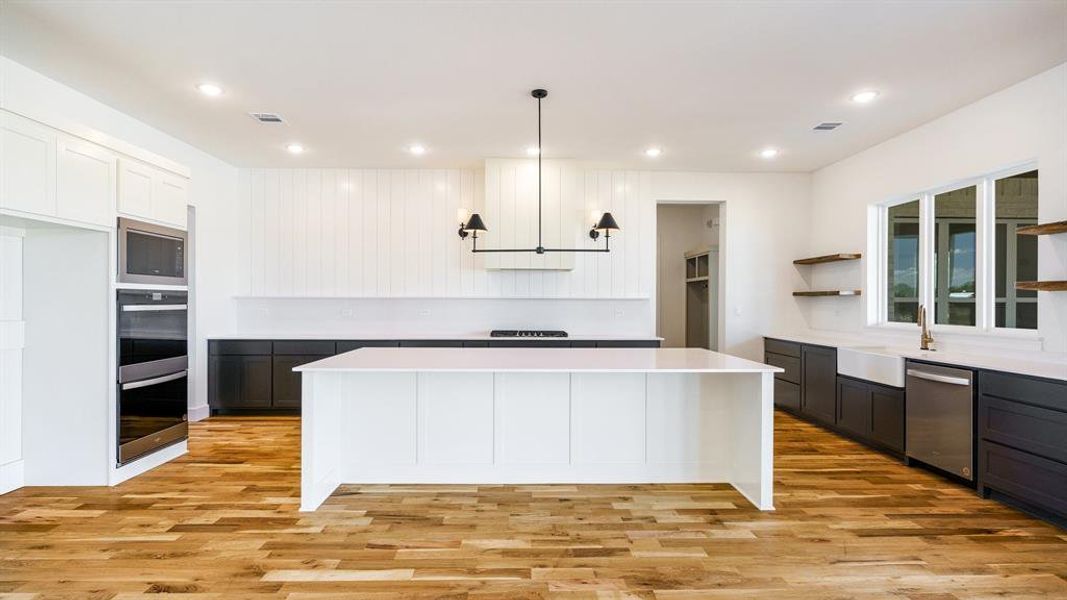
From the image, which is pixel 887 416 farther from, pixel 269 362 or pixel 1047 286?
pixel 269 362

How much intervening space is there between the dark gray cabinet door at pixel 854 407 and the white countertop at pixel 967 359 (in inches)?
13.4

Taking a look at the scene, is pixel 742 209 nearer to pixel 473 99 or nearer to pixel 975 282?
pixel 975 282

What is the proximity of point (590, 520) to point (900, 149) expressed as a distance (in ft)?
13.6

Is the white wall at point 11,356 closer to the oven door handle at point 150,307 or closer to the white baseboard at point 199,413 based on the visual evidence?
the oven door handle at point 150,307

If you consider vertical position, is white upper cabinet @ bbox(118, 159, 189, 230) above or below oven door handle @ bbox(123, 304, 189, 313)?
above

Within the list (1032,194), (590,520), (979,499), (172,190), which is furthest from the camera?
(172,190)

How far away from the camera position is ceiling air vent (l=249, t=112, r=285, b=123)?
13.2 feet

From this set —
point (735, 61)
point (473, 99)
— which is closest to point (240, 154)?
point (473, 99)

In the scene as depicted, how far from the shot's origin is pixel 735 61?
3.12 metres

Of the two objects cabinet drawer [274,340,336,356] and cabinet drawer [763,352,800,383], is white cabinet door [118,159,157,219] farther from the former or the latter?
cabinet drawer [763,352,800,383]

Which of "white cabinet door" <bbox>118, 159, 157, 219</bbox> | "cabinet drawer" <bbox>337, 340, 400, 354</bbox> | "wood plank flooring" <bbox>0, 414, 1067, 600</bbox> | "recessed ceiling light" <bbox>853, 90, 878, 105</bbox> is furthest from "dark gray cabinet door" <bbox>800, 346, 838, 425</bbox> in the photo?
"white cabinet door" <bbox>118, 159, 157, 219</bbox>

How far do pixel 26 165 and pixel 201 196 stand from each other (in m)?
2.44

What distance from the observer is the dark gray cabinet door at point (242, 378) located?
16.9 ft

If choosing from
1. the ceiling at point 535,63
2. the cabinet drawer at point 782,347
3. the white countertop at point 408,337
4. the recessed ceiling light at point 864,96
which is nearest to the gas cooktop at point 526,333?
the white countertop at point 408,337
